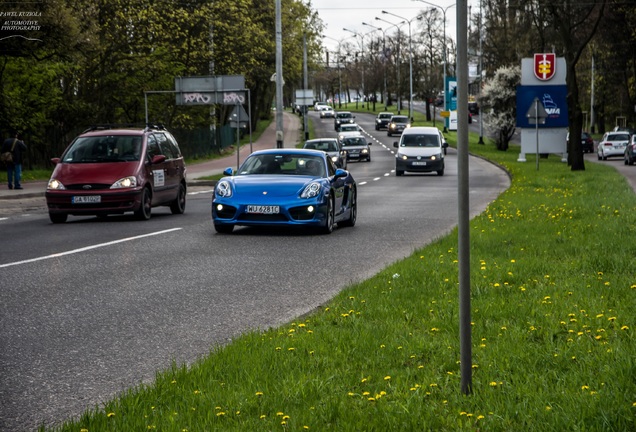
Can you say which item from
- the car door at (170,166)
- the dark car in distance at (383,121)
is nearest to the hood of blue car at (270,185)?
the car door at (170,166)

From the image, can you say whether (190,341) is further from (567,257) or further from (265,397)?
(567,257)

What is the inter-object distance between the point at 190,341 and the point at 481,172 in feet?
134

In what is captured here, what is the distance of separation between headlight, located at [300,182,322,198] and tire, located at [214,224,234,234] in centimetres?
129

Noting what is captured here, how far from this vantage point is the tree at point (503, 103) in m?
75.7

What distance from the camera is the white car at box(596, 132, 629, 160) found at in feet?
207

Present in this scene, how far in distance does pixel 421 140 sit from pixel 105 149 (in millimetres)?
25122

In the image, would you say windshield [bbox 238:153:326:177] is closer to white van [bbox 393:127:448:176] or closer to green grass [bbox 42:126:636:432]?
green grass [bbox 42:126:636:432]

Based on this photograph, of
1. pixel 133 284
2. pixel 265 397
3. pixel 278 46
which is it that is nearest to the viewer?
pixel 265 397

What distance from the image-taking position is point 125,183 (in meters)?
20.5

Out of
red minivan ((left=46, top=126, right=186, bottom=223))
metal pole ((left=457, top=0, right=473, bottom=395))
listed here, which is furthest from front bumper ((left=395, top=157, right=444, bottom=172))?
metal pole ((left=457, top=0, right=473, bottom=395))

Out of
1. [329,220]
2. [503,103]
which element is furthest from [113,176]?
[503,103]

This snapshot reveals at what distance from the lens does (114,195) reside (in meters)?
20.3

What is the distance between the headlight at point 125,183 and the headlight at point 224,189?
344cm

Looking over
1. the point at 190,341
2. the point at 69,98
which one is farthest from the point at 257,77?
the point at 190,341
